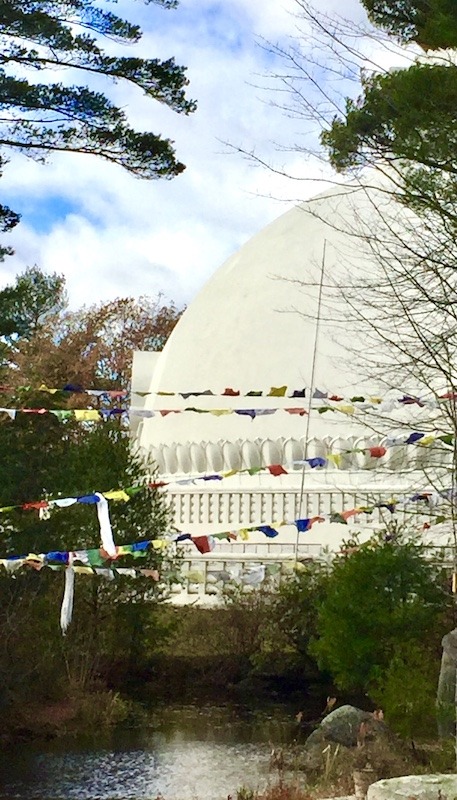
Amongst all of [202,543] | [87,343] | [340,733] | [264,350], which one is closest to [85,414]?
[202,543]

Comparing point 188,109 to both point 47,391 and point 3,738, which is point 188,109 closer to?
point 47,391

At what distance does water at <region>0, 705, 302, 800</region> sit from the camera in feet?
32.4

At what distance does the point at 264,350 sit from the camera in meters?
20.5

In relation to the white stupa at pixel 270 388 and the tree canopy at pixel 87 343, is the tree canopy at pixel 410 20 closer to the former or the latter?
the white stupa at pixel 270 388

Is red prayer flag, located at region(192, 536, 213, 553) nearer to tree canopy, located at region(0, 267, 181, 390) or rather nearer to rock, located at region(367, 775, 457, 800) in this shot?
rock, located at region(367, 775, 457, 800)

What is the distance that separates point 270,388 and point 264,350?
6.32ft

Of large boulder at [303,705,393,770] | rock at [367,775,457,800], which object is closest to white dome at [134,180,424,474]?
large boulder at [303,705,393,770]

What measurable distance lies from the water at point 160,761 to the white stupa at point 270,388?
4.71 m

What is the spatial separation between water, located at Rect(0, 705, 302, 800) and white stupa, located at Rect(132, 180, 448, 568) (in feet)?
15.5

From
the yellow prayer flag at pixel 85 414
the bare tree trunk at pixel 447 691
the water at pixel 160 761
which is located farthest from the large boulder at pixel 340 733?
the yellow prayer flag at pixel 85 414

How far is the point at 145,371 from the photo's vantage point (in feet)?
81.4

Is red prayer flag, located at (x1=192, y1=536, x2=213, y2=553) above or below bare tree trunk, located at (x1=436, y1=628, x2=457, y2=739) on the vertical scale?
above

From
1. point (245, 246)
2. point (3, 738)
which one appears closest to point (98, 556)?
point (3, 738)

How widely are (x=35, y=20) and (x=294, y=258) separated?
32.0ft
